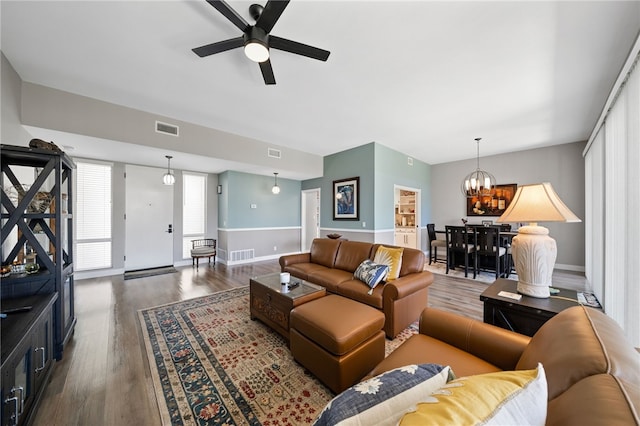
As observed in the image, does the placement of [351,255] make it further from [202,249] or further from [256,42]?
[202,249]

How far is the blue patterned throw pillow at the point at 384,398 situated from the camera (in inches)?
25.0

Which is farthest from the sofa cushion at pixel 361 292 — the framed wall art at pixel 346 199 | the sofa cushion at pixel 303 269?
the framed wall art at pixel 346 199

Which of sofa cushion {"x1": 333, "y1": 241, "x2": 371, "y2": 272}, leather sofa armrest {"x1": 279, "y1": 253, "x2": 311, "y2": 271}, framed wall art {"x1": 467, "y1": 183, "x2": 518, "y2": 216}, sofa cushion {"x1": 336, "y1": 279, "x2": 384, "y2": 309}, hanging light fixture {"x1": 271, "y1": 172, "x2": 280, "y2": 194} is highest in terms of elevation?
hanging light fixture {"x1": 271, "y1": 172, "x2": 280, "y2": 194}

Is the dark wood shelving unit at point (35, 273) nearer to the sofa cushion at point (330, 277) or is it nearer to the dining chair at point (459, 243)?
the sofa cushion at point (330, 277)

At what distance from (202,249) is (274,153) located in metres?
2.84

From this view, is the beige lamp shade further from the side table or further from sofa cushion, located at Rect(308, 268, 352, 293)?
sofa cushion, located at Rect(308, 268, 352, 293)

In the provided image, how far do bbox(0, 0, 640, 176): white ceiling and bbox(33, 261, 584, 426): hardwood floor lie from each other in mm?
2447

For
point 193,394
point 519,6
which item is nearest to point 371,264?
point 193,394

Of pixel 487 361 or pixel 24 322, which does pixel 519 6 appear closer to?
pixel 487 361

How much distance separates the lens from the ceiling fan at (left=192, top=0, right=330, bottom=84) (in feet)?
5.30

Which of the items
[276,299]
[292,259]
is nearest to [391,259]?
[276,299]

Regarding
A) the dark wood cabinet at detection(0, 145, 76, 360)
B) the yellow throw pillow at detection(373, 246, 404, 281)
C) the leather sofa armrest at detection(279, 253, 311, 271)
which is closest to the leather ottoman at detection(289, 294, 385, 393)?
the yellow throw pillow at detection(373, 246, 404, 281)

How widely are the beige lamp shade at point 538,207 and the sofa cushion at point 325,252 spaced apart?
231 centimetres

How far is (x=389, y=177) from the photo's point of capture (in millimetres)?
5453
